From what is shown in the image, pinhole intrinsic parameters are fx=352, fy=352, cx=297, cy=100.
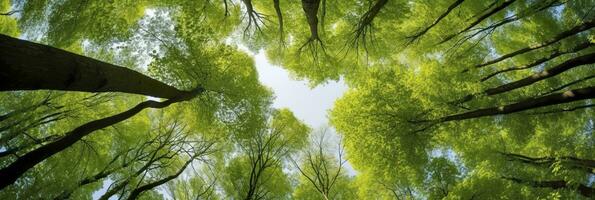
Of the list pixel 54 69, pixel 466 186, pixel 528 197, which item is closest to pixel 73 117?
pixel 54 69

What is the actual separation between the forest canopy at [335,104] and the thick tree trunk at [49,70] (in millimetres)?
2371

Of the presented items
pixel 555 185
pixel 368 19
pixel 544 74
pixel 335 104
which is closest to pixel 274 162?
pixel 335 104

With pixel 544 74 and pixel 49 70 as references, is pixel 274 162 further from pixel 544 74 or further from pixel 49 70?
pixel 49 70

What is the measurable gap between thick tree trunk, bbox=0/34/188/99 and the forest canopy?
2.37m

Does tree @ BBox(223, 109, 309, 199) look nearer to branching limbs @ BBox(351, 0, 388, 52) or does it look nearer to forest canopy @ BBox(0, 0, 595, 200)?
forest canopy @ BBox(0, 0, 595, 200)

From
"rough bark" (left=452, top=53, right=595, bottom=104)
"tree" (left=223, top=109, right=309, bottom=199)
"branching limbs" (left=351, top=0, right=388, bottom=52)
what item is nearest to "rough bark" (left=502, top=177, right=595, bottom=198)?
"rough bark" (left=452, top=53, right=595, bottom=104)

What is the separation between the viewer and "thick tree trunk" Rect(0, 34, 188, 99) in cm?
295

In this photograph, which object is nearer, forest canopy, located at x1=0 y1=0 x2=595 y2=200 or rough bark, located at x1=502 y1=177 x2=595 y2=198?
forest canopy, located at x1=0 y1=0 x2=595 y2=200

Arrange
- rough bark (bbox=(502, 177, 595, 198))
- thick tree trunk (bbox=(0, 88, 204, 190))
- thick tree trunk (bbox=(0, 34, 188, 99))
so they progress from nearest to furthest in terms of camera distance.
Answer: thick tree trunk (bbox=(0, 34, 188, 99)) < thick tree trunk (bbox=(0, 88, 204, 190)) < rough bark (bbox=(502, 177, 595, 198))

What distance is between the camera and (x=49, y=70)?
3389 millimetres

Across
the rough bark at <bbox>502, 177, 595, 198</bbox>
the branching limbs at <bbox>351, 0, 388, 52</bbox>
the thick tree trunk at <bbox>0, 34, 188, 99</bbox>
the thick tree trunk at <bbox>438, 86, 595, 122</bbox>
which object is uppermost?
the branching limbs at <bbox>351, 0, 388, 52</bbox>

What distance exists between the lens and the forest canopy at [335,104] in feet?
31.1

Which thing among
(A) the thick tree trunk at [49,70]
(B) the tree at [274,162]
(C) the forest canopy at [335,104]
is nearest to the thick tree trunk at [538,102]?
(C) the forest canopy at [335,104]

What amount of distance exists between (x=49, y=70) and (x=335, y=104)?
35.1 feet
